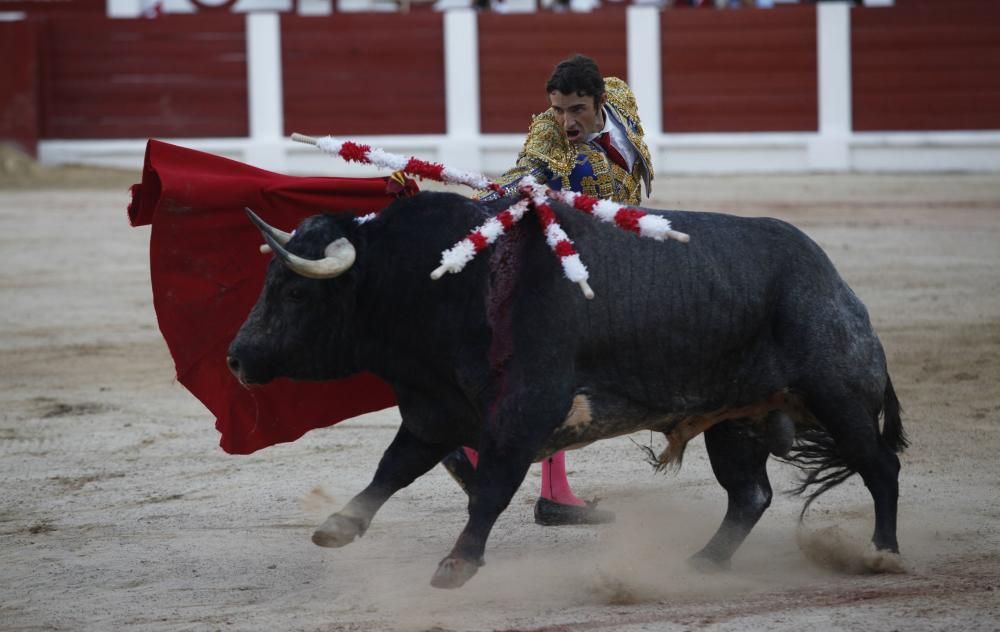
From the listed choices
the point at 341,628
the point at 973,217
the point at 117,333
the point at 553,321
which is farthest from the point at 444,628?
the point at 973,217

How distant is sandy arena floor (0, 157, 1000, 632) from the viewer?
10.5 feet

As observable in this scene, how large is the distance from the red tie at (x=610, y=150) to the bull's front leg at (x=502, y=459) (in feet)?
2.65

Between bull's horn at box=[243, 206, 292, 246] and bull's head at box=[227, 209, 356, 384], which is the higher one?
bull's horn at box=[243, 206, 292, 246]

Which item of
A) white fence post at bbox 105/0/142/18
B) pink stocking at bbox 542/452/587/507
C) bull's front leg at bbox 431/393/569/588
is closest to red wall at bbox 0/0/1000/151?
white fence post at bbox 105/0/142/18

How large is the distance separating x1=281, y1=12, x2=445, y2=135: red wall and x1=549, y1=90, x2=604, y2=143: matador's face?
399 inches

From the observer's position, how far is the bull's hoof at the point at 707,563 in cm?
354

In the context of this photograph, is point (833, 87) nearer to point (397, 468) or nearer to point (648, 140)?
point (648, 140)

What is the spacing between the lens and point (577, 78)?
3.53 meters

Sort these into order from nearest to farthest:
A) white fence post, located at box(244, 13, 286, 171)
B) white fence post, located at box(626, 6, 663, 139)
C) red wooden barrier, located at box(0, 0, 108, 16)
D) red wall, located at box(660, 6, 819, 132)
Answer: red wall, located at box(660, 6, 819, 132) < white fence post, located at box(626, 6, 663, 139) < white fence post, located at box(244, 13, 286, 171) < red wooden barrier, located at box(0, 0, 108, 16)

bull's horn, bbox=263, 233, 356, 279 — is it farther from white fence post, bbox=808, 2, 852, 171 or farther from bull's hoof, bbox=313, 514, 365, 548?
white fence post, bbox=808, 2, 852, 171

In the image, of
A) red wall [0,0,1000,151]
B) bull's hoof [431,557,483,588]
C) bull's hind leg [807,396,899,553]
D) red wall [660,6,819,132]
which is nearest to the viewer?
bull's hoof [431,557,483,588]

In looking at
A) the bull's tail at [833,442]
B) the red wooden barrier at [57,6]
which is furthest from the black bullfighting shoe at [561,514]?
the red wooden barrier at [57,6]

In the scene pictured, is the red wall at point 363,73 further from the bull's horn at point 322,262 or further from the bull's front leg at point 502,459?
the bull's front leg at point 502,459

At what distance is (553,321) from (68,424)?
8.40ft
